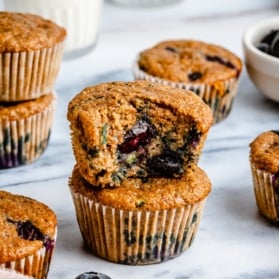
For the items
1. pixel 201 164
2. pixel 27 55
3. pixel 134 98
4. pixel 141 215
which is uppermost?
pixel 134 98

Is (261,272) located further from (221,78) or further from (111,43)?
(111,43)

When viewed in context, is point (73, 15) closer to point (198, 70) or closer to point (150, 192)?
point (198, 70)

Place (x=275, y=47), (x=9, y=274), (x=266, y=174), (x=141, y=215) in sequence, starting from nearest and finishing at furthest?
(x=9, y=274)
(x=141, y=215)
(x=266, y=174)
(x=275, y=47)

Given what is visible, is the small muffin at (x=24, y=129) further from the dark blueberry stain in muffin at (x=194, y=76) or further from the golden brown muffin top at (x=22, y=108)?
the dark blueberry stain in muffin at (x=194, y=76)

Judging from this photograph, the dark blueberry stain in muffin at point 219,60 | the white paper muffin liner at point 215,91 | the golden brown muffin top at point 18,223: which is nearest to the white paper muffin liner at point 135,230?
the golden brown muffin top at point 18,223

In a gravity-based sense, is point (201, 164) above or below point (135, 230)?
below

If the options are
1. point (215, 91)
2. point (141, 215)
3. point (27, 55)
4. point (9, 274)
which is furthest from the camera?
point (215, 91)

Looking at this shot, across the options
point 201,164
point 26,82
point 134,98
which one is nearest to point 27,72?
point 26,82

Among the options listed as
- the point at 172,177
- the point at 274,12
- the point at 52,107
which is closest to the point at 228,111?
the point at 52,107

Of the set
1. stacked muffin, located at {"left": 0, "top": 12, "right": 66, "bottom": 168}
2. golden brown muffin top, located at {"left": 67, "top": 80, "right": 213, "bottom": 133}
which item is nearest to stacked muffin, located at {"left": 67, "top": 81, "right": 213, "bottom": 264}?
golden brown muffin top, located at {"left": 67, "top": 80, "right": 213, "bottom": 133}
